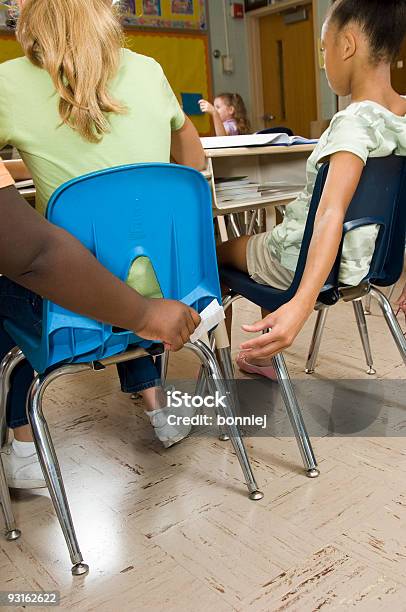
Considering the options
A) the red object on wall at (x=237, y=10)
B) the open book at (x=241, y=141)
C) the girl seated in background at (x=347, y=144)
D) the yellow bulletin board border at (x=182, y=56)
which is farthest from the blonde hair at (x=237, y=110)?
the girl seated in background at (x=347, y=144)

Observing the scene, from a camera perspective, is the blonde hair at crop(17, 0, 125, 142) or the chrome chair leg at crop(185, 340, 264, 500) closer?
the blonde hair at crop(17, 0, 125, 142)

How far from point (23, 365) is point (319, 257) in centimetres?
68

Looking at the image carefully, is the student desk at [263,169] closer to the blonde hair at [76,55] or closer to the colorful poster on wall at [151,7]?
the blonde hair at [76,55]

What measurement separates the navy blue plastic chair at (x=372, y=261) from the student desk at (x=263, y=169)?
0.20 m

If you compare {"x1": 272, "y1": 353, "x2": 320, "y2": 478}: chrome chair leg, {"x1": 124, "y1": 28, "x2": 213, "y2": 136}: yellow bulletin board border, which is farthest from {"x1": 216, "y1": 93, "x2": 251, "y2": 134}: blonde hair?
{"x1": 272, "y1": 353, "x2": 320, "y2": 478}: chrome chair leg

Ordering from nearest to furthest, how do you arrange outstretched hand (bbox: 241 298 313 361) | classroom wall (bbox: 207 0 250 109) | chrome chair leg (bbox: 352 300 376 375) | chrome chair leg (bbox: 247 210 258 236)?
outstretched hand (bbox: 241 298 313 361) < chrome chair leg (bbox: 352 300 376 375) < chrome chair leg (bbox: 247 210 258 236) < classroom wall (bbox: 207 0 250 109)

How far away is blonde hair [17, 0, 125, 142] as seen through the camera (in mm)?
1020

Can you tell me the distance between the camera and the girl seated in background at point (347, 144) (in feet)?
3.61

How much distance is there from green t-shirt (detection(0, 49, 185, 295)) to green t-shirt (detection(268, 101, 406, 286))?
32cm

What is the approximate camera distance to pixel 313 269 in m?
1.05

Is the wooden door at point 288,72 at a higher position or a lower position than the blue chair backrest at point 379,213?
higher

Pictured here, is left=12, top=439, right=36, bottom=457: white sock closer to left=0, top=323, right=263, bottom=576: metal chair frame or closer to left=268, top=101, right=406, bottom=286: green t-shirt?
left=0, top=323, right=263, bottom=576: metal chair frame

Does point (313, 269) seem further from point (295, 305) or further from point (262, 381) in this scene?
point (262, 381)

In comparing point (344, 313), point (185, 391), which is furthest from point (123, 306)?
point (344, 313)
